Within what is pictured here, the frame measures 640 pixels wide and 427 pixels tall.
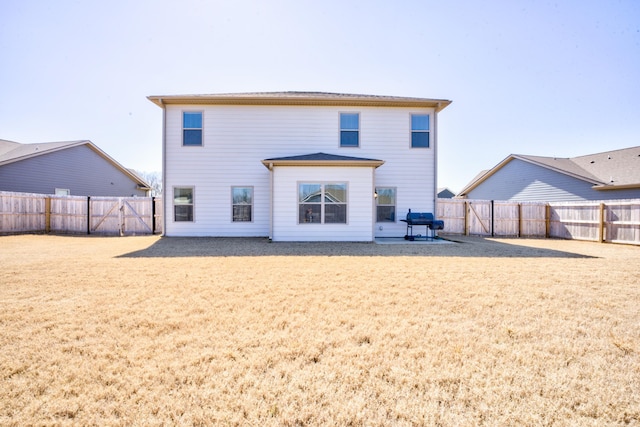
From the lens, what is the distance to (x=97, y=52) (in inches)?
421

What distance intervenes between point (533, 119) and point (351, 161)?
→ 44.8 ft

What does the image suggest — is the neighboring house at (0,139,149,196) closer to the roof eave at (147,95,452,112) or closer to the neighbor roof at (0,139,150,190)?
the neighbor roof at (0,139,150,190)

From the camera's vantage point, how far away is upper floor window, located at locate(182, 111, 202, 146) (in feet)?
39.5

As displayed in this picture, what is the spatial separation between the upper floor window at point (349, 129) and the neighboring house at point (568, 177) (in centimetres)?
1442

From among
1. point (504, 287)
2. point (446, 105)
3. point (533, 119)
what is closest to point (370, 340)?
point (504, 287)

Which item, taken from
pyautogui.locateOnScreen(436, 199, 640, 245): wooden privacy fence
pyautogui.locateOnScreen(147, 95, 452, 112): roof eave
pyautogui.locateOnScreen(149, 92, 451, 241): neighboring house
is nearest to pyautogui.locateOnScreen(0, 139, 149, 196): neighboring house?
pyautogui.locateOnScreen(149, 92, 451, 241): neighboring house

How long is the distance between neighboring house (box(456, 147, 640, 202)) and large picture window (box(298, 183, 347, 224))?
15784 millimetres

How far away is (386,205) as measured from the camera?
12.3 metres

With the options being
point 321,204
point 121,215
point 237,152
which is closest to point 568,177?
point 321,204

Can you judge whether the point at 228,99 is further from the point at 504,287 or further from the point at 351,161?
the point at 504,287

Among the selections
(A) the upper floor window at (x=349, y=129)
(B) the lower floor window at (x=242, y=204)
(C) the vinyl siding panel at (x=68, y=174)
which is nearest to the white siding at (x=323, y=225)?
(B) the lower floor window at (x=242, y=204)

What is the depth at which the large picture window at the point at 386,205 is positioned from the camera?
40.3 ft

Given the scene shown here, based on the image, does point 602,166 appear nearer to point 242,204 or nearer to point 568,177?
point 568,177

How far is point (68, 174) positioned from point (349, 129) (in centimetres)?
1941
